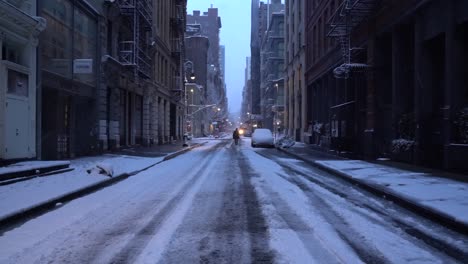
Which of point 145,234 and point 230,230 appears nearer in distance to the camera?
point 145,234

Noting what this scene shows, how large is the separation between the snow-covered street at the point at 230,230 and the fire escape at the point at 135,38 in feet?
61.3

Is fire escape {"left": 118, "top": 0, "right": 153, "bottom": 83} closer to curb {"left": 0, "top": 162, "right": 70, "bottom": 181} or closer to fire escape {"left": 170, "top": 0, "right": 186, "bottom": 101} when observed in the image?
curb {"left": 0, "top": 162, "right": 70, "bottom": 181}

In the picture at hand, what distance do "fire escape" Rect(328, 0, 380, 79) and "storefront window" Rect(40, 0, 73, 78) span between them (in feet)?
43.0

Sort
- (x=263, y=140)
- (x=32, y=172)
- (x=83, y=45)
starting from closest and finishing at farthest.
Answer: (x=32, y=172) < (x=83, y=45) < (x=263, y=140)

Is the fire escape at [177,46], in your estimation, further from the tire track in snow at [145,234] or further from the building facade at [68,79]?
the tire track in snow at [145,234]

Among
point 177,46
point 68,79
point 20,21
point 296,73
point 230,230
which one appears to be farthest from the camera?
point 296,73

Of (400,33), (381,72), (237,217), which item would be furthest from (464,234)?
(381,72)

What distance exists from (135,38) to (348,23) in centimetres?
1250

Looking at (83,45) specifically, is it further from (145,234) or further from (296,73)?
(296,73)

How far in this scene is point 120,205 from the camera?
404 inches

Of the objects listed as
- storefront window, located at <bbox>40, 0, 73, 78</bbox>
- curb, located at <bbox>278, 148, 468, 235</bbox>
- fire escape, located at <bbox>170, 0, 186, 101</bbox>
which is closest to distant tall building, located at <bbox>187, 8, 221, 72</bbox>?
fire escape, located at <bbox>170, 0, 186, 101</bbox>

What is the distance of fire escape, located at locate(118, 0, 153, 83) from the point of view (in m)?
29.6

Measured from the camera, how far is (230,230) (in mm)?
7688

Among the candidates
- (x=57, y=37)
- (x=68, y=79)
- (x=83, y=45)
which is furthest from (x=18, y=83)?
(x=83, y=45)
